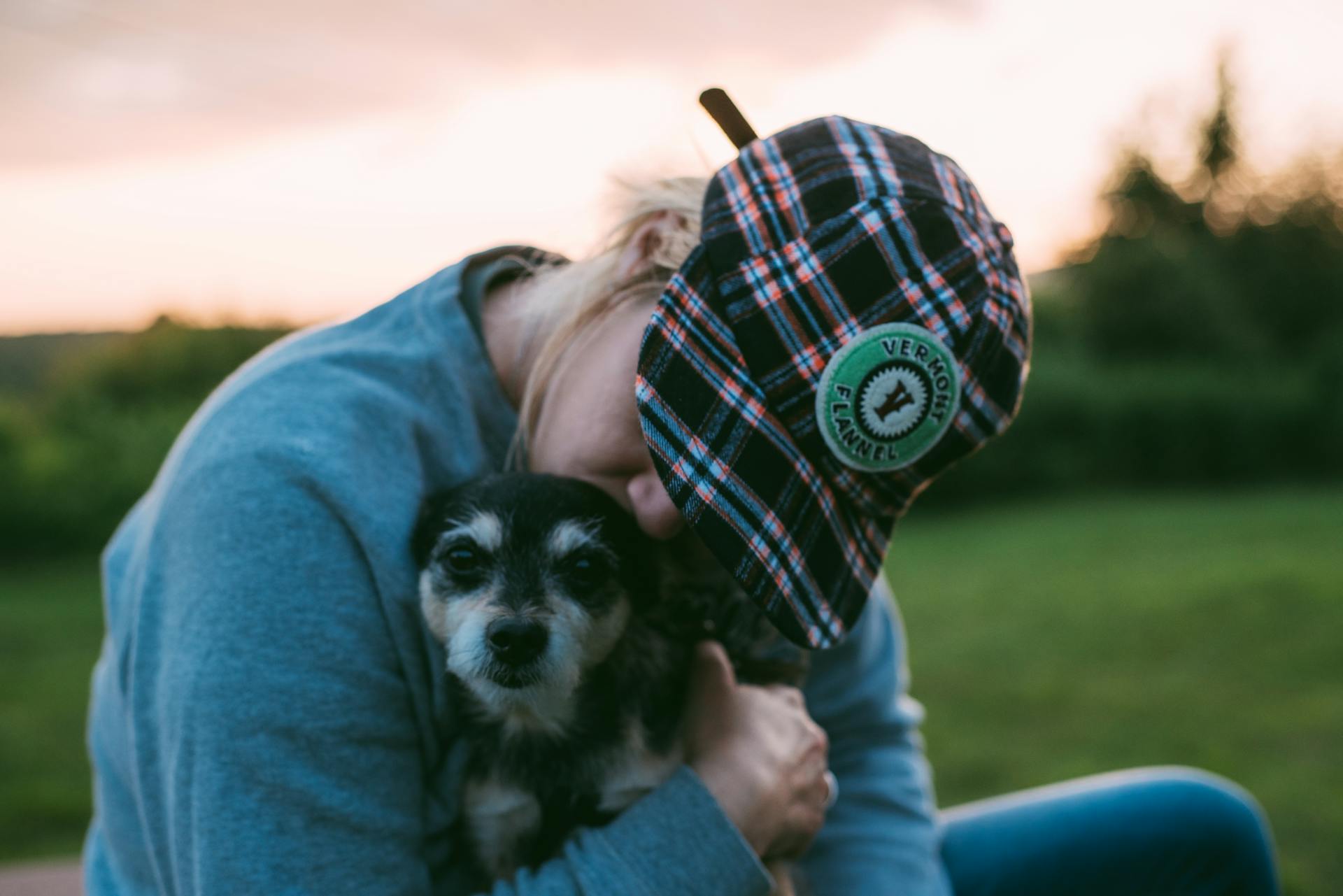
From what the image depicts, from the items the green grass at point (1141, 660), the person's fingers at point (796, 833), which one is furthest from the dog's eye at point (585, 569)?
the green grass at point (1141, 660)

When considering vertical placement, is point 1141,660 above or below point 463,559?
below

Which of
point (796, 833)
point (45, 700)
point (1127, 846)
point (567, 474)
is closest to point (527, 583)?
point (567, 474)

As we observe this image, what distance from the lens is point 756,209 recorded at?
5.76 feet

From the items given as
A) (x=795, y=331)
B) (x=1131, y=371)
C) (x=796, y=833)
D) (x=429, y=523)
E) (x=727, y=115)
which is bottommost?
(x=1131, y=371)

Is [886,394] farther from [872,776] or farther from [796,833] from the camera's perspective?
[872,776]

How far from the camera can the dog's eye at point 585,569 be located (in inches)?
85.8

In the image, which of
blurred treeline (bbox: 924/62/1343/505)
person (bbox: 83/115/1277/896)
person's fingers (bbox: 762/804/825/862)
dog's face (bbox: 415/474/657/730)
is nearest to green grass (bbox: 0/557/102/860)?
person (bbox: 83/115/1277/896)

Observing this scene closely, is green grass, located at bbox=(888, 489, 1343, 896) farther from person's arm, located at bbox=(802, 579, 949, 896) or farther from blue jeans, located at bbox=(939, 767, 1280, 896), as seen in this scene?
person's arm, located at bbox=(802, 579, 949, 896)

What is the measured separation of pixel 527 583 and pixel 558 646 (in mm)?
185

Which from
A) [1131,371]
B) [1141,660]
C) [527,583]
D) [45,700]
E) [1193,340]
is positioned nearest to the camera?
[527,583]

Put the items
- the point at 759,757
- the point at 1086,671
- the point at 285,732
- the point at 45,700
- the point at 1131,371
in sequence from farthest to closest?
the point at 1131,371 < the point at 1086,671 < the point at 45,700 < the point at 759,757 < the point at 285,732

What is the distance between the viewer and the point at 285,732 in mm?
1560

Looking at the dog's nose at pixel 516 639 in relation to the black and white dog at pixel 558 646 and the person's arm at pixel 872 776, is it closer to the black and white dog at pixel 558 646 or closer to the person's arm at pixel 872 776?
the black and white dog at pixel 558 646

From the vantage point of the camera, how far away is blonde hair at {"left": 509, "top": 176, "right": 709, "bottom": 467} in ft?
6.37
